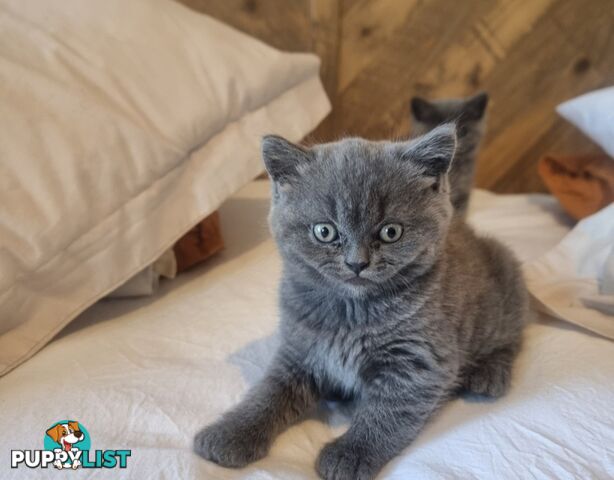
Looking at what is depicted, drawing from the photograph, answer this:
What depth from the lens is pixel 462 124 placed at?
1.54 meters

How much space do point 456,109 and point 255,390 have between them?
3.25ft

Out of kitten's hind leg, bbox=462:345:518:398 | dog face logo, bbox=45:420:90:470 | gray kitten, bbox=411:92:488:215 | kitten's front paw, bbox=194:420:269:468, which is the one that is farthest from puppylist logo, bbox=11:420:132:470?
gray kitten, bbox=411:92:488:215

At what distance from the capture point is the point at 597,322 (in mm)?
1126

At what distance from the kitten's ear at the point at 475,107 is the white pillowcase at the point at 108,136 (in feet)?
1.58

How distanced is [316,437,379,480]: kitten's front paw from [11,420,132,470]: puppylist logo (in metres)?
0.28

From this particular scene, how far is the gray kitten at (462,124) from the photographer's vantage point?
152 cm

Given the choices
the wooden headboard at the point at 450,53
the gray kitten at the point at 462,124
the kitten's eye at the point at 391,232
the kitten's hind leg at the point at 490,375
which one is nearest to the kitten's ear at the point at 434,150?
the kitten's eye at the point at 391,232

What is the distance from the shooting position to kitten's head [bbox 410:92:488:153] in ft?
5.10

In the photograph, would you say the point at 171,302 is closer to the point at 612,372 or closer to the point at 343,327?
the point at 343,327

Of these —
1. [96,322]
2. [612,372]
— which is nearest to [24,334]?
[96,322]

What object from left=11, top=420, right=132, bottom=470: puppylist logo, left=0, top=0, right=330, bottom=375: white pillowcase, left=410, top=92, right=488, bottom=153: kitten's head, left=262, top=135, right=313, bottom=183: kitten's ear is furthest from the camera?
left=410, top=92, right=488, bottom=153: kitten's head

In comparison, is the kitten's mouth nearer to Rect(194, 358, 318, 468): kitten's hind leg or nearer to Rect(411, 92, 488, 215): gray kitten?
Rect(194, 358, 318, 468): kitten's hind leg

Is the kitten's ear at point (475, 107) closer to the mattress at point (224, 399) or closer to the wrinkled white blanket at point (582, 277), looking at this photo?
the wrinkled white blanket at point (582, 277)

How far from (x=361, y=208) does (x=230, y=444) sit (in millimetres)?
395
